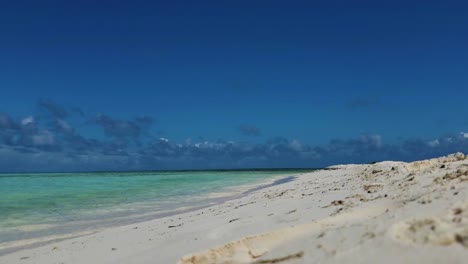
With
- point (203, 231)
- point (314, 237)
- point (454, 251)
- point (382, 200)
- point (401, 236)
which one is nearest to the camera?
point (454, 251)

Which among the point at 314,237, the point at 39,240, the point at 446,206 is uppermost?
the point at 446,206

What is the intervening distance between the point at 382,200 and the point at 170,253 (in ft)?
10.1

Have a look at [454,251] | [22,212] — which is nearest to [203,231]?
[454,251]

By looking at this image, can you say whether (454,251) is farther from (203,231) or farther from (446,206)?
(203,231)

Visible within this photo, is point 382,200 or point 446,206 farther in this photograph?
point 382,200

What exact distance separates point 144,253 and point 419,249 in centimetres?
459

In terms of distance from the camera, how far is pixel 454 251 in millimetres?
3180

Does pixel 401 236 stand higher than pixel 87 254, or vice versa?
pixel 401 236

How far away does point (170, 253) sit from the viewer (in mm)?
6199

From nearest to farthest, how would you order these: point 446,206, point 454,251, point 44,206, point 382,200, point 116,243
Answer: point 454,251, point 446,206, point 382,200, point 116,243, point 44,206

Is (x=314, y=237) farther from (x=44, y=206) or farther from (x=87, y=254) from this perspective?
(x=44, y=206)

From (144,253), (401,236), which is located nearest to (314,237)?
(401,236)

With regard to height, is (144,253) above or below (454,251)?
below

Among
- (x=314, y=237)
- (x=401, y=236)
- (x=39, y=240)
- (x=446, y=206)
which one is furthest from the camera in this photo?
(x=39, y=240)
